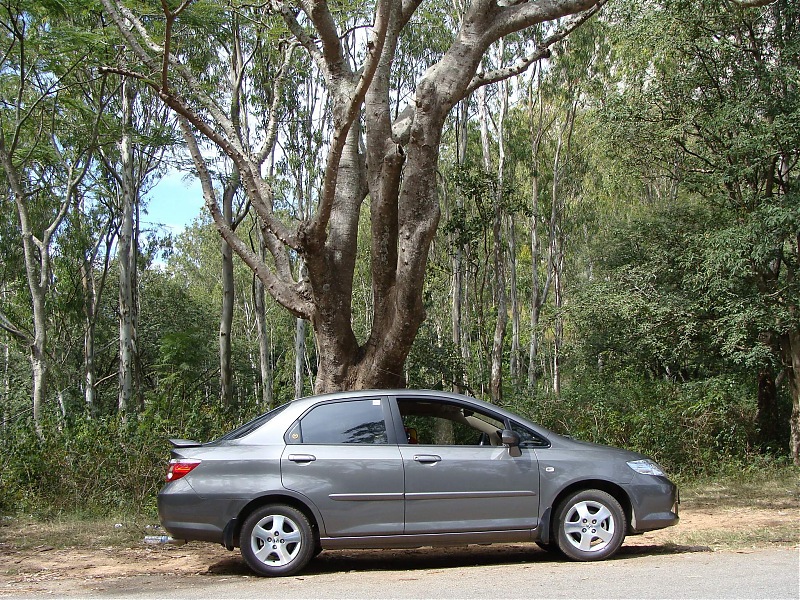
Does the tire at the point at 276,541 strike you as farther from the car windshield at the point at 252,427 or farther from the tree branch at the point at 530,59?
the tree branch at the point at 530,59

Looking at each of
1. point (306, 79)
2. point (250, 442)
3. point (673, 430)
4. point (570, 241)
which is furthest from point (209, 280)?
point (250, 442)

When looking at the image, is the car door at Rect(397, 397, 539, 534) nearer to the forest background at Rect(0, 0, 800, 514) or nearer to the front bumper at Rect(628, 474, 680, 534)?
the front bumper at Rect(628, 474, 680, 534)

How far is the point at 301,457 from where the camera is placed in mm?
6637

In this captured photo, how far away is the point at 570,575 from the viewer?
6164 mm

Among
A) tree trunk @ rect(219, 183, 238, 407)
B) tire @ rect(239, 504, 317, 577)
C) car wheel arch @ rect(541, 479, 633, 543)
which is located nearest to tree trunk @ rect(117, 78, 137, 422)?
tree trunk @ rect(219, 183, 238, 407)

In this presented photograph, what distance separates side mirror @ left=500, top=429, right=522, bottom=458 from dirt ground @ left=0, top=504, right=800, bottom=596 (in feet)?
3.38

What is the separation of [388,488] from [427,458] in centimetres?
41

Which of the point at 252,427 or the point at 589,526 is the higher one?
the point at 252,427

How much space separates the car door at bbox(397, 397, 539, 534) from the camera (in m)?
6.61

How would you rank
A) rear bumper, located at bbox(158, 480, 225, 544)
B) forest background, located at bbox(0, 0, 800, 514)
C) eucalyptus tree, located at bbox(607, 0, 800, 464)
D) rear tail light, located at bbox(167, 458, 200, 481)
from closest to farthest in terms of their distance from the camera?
rear bumper, located at bbox(158, 480, 225, 544) → rear tail light, located at bbox(167, 458, 200, 481) → forest background, located at bbox(0, 0, 800, 514) → eucalyptus tree, located at bbox(607, 0, 800, 464)

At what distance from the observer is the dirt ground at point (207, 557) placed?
681cm

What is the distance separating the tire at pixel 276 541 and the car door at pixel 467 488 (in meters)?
0.84

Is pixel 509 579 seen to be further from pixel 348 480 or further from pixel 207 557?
pixel 207 557

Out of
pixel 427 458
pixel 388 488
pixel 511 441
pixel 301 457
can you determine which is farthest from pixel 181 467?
pixel 511 441
